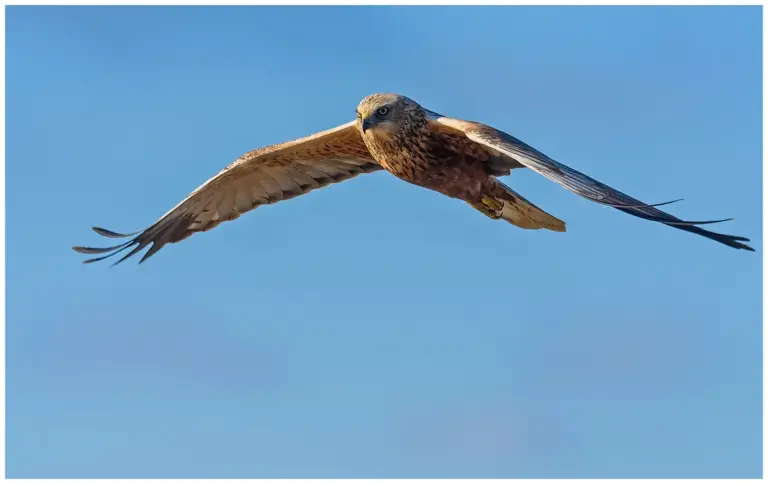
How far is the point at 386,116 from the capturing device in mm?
13703

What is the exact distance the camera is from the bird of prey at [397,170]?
12.1 metres

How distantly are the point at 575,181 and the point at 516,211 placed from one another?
2.96 metres

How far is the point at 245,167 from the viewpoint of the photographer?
52.1 ft

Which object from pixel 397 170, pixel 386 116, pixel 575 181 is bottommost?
pixel 575 181

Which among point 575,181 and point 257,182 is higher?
point 257,182

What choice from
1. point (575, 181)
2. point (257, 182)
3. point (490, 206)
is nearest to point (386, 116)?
point (490, 206)

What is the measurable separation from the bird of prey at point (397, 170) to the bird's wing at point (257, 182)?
0.04 ft

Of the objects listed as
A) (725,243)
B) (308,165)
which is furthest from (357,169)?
(725,243)

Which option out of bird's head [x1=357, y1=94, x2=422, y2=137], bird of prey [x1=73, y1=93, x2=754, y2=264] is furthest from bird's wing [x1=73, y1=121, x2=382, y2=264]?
bird's head [x1=357, y1=94, x2=422, y2=137]

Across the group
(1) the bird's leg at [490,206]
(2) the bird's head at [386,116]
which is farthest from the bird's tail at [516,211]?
(2) the bird's head at [386,116]

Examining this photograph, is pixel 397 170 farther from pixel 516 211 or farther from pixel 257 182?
pixel 257 182

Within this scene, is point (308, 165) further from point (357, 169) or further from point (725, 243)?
point (725, 243)

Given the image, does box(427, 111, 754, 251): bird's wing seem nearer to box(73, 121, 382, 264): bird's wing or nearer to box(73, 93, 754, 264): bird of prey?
box(73, 93, 754, 264): bird of prey

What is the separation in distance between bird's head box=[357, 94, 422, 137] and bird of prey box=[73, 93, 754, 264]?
0.04 feet
